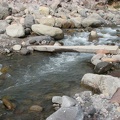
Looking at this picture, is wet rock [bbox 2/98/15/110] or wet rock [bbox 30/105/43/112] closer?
wet rock [bbox 30/105/43/112]

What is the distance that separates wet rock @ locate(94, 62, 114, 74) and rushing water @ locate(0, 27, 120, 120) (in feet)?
1.26

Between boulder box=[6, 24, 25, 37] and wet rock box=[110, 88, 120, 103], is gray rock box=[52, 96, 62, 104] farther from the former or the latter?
boulder box=[6, 24, 25, 37]

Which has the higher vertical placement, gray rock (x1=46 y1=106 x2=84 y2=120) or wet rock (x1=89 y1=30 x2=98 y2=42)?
gray rock (x1=46 y1=106 x2=84 y2=120)

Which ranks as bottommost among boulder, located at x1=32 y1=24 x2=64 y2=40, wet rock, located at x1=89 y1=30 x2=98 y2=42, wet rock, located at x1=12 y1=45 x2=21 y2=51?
wet rock, located at x1=89 y1=30 x2=98 y2=42

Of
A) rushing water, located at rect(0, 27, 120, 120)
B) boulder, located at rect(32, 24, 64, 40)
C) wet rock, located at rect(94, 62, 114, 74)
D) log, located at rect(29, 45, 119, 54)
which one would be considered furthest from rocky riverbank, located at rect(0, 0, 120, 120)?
wet rock, located at rect(94, 62, 114, 74)

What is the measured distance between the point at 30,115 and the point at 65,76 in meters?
2.69

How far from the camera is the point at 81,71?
9328 millimetres

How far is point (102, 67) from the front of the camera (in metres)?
9.07

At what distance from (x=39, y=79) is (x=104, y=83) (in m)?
2.32

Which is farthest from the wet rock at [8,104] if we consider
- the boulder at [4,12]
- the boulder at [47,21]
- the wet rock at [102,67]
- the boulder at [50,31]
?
the boulder at [4,12]

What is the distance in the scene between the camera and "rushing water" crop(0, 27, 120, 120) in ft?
22.4

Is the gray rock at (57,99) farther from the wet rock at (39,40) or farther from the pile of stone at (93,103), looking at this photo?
the wet rock at (39,40)

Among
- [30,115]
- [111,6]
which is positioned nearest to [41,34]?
[30,115]

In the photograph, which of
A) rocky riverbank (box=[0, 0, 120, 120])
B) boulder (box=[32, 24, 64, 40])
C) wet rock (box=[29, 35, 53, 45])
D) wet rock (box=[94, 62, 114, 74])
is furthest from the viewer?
boulder (box=[32, 24, 64, 40])
